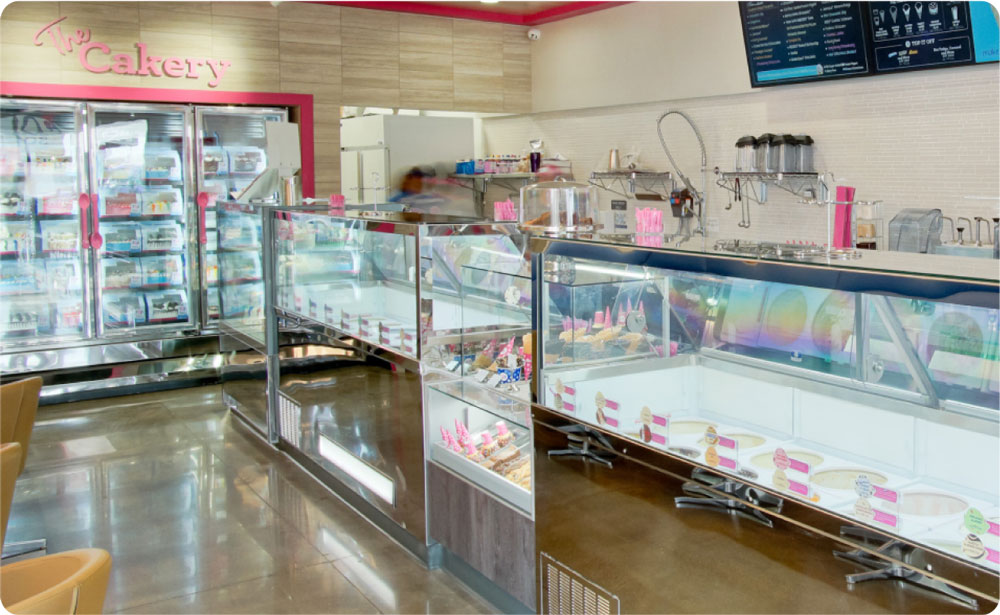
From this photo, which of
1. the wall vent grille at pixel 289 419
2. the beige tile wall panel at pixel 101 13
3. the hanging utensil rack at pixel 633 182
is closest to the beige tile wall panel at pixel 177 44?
the beige tile wall panel at pixel 101 13

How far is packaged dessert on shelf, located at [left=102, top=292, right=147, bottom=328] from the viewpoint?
7.02 metres

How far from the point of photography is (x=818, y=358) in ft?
7.84

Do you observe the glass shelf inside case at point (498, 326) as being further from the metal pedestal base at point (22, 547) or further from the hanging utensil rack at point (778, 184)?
the hanging utensil rack at point (778, 184)

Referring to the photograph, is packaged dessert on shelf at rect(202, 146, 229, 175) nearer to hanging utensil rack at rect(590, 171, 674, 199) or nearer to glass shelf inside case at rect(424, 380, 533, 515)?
hanging utensil rack at rect(590, 171, 674, 199)

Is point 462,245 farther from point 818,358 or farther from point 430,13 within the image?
point 430,13

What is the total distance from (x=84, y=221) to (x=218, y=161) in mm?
1084

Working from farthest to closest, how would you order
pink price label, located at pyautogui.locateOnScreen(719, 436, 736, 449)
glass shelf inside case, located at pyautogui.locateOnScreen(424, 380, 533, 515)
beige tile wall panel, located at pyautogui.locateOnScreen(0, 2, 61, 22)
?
beige tile wall panel, located at pyautogui.locateOnScreen(0, 2, 61, 22)
glass shelf inside case, located at pyautogui.locateOnScreen(424, 380, 533, 515)
pink price label, located at pyautogui.locateOnScreen(719, 436, 736, 449)

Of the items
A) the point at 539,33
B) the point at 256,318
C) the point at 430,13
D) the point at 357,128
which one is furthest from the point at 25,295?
the point at 539,33

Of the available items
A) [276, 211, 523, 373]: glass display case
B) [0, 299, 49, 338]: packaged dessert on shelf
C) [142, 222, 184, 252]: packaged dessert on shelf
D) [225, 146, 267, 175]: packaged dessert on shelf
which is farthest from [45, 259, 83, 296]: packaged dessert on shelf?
[276, 211, 523, 373]: glass display case

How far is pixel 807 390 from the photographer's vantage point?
7.91ft

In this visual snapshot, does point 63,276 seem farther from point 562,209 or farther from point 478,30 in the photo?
point 562,209

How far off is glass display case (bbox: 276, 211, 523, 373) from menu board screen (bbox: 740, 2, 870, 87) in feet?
9.93

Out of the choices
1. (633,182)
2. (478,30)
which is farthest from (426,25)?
(633,182)

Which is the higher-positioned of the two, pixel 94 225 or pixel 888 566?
pixel 94 225
